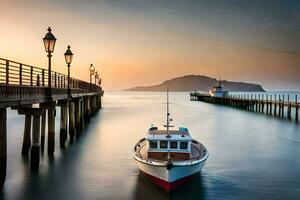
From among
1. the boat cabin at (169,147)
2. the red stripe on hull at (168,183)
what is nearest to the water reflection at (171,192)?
the red stripe on hull at (168,183)

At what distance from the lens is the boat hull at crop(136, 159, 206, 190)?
49.2ft

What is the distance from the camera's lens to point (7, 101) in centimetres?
1409

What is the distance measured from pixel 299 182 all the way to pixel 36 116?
14.8 m

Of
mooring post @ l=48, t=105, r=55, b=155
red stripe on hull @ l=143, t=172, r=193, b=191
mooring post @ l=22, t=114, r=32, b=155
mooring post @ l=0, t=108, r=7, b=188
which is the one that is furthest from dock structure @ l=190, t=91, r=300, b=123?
mooring post @ l=0, t=108, r=7, b=188

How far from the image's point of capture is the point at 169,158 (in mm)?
15164

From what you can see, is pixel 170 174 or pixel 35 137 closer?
pixel 170 174

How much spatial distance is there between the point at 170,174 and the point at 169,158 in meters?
0.69

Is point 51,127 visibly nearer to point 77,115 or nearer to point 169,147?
point 169,147

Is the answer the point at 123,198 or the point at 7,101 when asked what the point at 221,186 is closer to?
the point at 123,198

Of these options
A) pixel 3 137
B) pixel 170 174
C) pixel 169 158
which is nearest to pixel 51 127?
pixel 3 137

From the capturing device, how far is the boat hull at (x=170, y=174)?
49.2 ft

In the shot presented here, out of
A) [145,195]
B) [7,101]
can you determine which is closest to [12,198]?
[7,101]

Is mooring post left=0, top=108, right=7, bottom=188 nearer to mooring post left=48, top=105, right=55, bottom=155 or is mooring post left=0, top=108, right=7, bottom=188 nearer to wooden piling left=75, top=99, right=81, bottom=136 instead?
mooring post left=48, top=105, right=55, bottom=155

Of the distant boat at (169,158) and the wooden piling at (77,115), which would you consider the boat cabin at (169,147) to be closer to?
the distant boat at (169,158)
